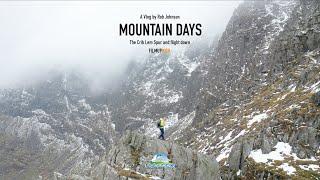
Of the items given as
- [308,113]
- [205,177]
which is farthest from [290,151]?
[205,177]

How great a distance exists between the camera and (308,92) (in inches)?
6747

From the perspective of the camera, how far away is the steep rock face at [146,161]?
7819 cm

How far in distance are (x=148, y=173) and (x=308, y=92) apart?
106158 millimetres

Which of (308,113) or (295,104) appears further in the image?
(295,104)

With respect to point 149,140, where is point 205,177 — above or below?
below

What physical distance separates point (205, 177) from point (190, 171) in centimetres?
386

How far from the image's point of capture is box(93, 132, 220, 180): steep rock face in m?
78.2

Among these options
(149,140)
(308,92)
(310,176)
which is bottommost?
(310,176)

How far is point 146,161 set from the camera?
80.4 metres

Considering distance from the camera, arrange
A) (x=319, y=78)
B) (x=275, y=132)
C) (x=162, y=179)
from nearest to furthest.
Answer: (x=162, y=179), (x=275, y=132), (x=319, y=78)

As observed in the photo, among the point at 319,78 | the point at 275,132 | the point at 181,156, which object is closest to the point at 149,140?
the point at 181,156

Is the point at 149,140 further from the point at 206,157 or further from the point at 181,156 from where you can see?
the point at 206,157

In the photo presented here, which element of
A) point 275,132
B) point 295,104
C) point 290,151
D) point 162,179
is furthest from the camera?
point 295,104

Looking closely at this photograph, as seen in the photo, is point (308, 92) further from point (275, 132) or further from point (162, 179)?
point (162, 179)
